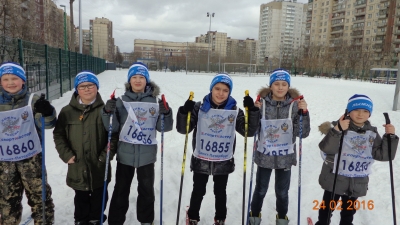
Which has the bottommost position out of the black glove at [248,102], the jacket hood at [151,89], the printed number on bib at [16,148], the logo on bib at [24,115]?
the printed number on bib at [16,148]

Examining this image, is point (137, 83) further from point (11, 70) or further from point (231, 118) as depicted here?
point (11, 70)

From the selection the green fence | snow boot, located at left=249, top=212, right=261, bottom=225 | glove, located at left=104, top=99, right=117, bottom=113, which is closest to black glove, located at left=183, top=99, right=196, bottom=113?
glove, located at left=104, top=99, right=117, bottom=113

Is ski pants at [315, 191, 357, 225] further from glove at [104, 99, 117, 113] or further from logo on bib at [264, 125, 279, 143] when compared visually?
glove at [104, 99, 117, 113]

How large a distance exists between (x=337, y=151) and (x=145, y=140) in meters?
2.00

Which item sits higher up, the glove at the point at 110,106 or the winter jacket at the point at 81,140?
the glove at the point at 110,106

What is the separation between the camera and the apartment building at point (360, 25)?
63763 millimetres

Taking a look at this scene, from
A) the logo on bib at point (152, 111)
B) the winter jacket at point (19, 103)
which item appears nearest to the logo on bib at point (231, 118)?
the logo on bib at point (152, 111)

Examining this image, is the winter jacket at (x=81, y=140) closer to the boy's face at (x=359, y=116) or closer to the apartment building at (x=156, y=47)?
the boy's face at (x=359, y=116)

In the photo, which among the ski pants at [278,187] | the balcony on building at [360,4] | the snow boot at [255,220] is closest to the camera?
the ski pants at [278,187]

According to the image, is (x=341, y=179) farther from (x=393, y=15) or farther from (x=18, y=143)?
(x=393, y=15)

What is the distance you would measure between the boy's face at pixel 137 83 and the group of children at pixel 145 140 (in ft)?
0.04

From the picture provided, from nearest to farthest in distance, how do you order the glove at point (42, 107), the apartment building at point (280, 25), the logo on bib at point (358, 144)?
the glove at point (42, 107), the logo on bib at point (358, 144), the apartment building at point (280, 25)

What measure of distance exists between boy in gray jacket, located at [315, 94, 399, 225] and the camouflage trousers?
2.96m

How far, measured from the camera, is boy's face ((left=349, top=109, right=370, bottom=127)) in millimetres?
2883
